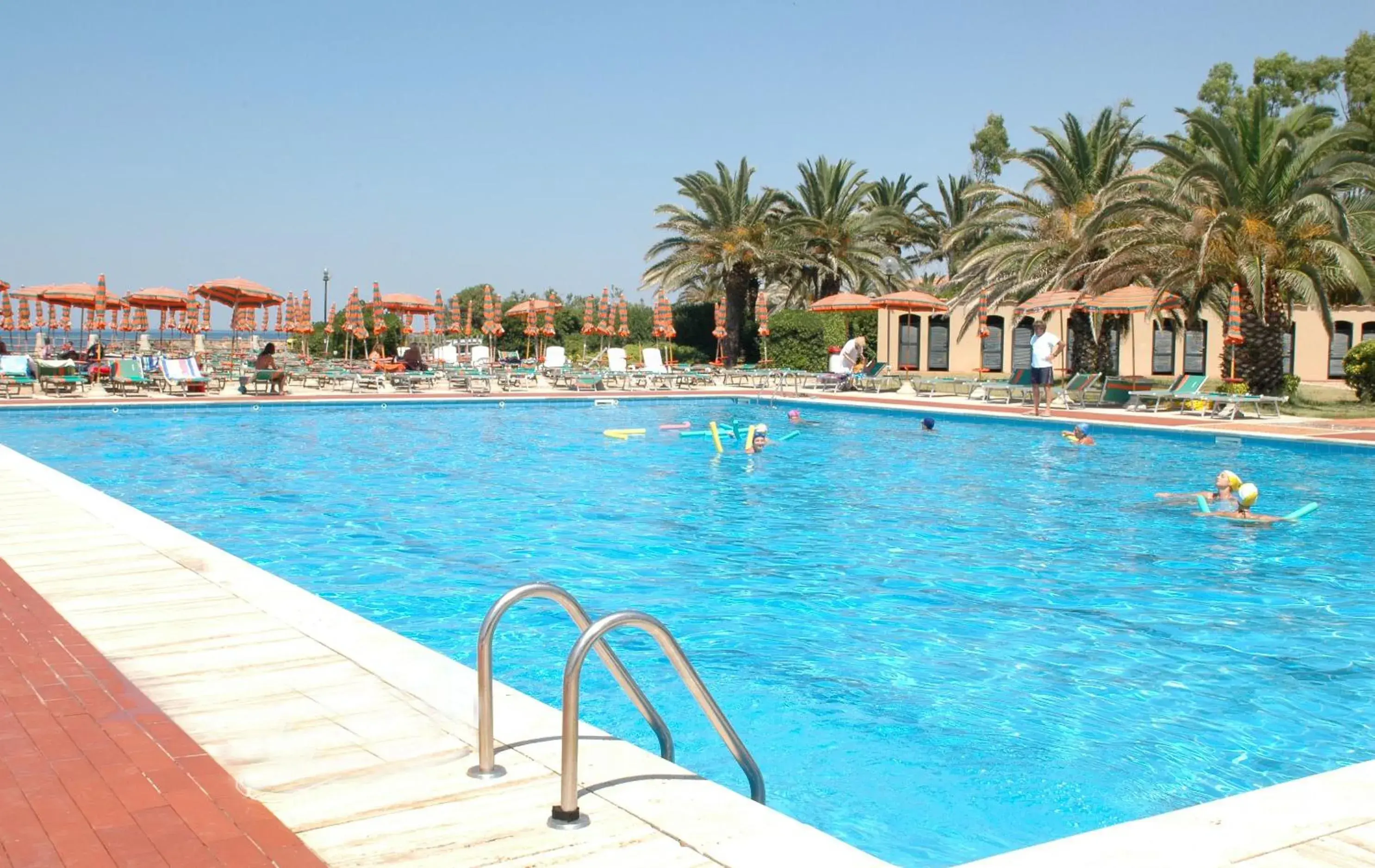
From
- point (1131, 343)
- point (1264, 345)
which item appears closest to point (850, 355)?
point (1264, 345)

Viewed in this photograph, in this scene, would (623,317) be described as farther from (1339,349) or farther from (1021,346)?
(1339,349)

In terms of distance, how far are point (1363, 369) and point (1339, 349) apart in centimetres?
1041

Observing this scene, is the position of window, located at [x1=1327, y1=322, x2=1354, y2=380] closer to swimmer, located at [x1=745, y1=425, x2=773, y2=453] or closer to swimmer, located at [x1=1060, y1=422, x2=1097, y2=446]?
swimmer, located at [x1=1060, y1=422, x2=1097, y2=446]

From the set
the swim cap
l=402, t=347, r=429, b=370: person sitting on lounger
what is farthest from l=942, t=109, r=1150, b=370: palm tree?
the swim cap

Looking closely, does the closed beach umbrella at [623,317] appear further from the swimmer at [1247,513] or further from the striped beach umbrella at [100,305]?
the swimmer at [1247,513]

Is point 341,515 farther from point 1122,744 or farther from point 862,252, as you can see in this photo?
point 862,252

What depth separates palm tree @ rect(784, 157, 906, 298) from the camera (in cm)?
3450

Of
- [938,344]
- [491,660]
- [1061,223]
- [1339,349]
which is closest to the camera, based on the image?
[491,660]

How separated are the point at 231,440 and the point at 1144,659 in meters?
13.6

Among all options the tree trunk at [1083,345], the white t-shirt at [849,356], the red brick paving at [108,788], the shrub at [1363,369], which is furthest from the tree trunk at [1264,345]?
the red brick paving at [108,788]

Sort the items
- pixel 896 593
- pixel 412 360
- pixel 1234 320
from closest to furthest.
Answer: pixel 896 593 < pixel 1234 320 < pixel 412 360

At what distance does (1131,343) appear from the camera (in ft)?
112

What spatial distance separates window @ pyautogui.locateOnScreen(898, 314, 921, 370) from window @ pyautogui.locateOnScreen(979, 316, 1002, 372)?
205 cm

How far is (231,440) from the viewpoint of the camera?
16328 millimetres
